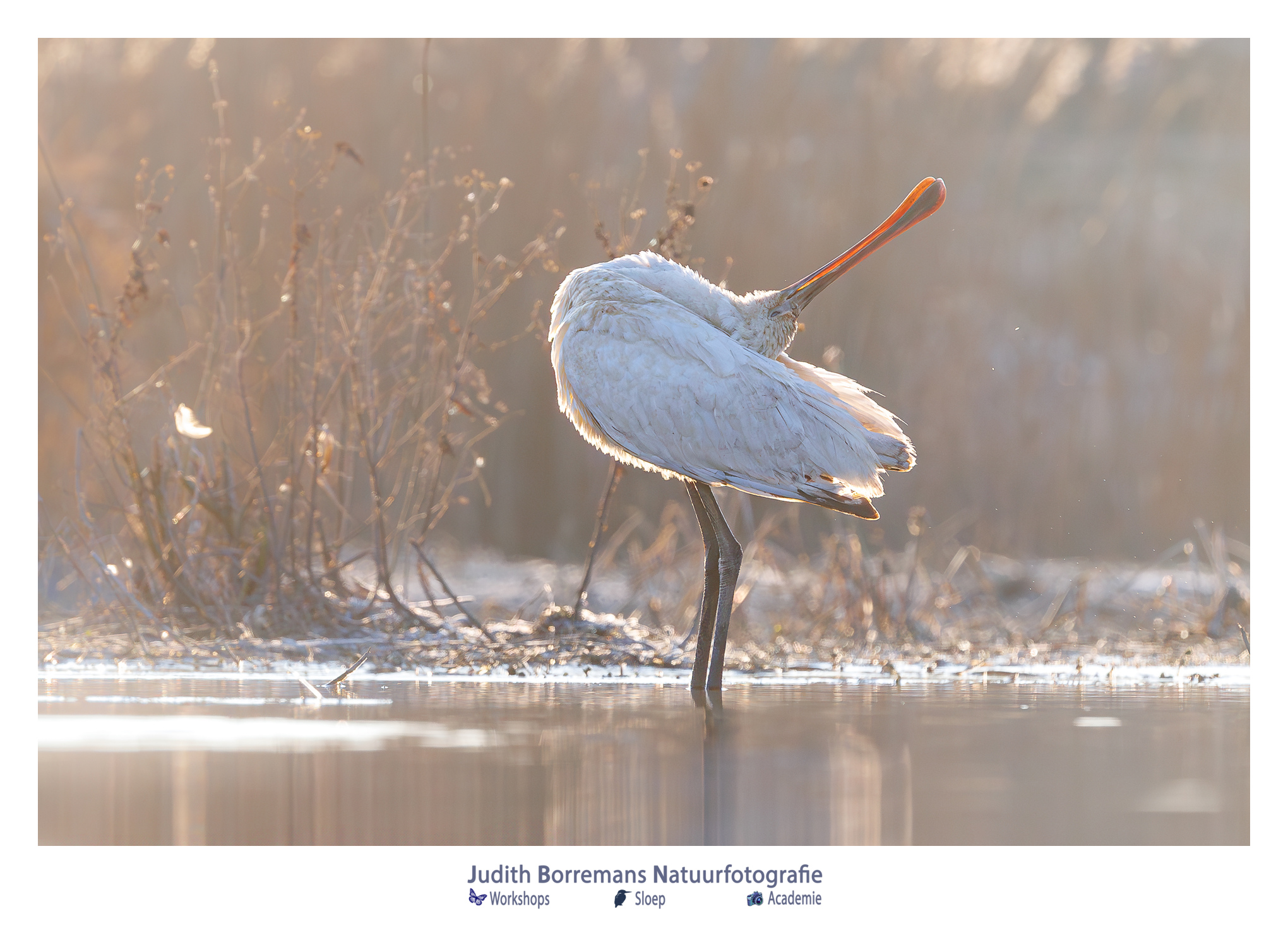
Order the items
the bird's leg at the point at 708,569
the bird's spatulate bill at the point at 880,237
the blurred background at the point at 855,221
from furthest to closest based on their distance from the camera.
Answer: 1. the blurred background at the point at 855,221
2. the bird's spatulate bill at the point at 880,237
3. the bird's leg at the point at 708,569

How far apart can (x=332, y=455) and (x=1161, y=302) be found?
6131 millimetres

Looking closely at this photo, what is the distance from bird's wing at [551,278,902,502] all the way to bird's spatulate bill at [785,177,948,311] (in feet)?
1.80

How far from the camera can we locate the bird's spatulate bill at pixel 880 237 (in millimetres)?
5879

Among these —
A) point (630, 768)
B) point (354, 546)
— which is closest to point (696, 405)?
point (630, 768)

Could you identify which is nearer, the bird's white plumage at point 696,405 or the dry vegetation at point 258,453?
the bird's white plumage at point 696,405

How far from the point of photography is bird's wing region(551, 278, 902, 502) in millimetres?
5355

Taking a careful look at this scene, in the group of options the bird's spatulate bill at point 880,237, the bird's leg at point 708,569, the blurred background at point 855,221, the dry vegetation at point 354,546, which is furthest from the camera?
the blurred background at point 855,221

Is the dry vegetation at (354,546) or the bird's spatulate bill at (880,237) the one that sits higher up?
the bird's spatulate bill at (880,237)

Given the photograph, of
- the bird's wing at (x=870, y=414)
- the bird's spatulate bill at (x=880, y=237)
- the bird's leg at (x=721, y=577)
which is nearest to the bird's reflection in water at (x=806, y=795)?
the bird's leg at (x=721, y=577)

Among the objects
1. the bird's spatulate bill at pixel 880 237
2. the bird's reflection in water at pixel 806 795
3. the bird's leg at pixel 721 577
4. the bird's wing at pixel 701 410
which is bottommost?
the bird's reflection in water at pixel 806 795

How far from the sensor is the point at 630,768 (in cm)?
381

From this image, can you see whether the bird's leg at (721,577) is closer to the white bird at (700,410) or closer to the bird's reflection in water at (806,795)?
the white bird at (700,410)

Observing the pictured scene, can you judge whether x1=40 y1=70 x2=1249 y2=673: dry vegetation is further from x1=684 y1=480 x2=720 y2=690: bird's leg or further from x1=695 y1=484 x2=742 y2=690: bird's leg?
x1=695 y1=484 x2=742 y2=690: bird's leg

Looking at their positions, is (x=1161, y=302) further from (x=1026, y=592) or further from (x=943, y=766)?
(x=943, y=766)
